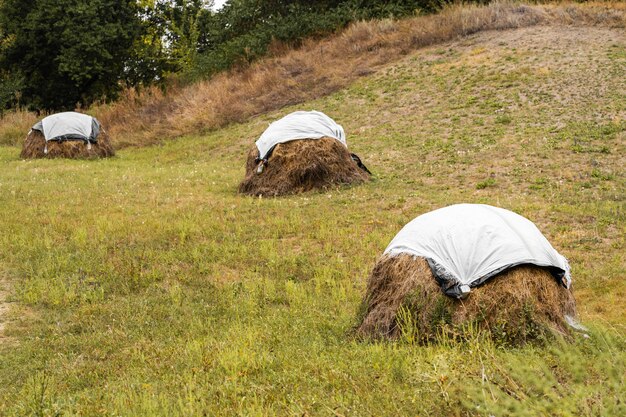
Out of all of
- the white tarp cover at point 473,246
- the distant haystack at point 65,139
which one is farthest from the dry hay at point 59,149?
the white tarp cover at point 473,246

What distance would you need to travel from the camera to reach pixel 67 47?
3234 cm

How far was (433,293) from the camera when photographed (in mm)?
6250

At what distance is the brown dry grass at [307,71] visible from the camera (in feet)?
87.9

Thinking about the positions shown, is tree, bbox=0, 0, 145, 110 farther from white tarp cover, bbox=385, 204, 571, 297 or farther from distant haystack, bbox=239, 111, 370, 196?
white tarp cover, bbox=385, 204, 571, 297

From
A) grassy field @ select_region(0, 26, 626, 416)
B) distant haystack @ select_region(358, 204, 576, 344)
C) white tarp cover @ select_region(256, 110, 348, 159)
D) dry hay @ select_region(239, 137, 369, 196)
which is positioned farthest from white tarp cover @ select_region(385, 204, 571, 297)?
white tarp cover @ select_region(256, 110, 348, 159)

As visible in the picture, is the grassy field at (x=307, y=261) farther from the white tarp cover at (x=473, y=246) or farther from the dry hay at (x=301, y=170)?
the white tarp cover at (x=473, y=246)

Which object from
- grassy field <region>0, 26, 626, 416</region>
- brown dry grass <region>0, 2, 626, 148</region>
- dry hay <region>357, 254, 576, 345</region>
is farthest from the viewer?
brown dry grass <region>0, 2, 626, 148</region>

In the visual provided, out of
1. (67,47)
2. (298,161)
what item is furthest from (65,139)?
(67,47)

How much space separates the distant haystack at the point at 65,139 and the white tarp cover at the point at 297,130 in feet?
30.8

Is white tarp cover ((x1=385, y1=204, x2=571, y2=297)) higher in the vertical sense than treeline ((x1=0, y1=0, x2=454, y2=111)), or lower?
lower

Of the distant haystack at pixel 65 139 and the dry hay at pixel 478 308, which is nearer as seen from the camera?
the dry hay at pixel 478 308

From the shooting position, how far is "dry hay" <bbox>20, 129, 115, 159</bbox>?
22.7 m

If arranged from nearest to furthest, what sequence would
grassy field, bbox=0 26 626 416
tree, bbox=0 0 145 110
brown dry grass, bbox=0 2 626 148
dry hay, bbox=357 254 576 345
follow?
grassy field, bbox=0 26 626 416 → dry hay, bbox=357 254 576 345 → brown dry grass, bbox=0 2 626 148 → tree, bbox=0 0 145 110

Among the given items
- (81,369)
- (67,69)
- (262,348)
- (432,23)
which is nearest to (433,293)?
(262,348)
